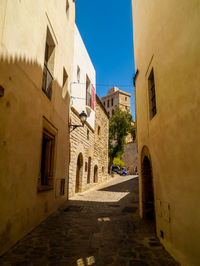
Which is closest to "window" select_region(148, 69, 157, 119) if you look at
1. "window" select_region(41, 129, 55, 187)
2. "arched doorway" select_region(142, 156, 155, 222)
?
"arched doorway" select_region(142, 156, 155, 222)

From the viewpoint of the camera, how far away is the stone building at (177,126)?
7.69ft

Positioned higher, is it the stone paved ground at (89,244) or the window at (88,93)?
the window at (88,93)

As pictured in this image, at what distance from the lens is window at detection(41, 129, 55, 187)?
5848 millimetres

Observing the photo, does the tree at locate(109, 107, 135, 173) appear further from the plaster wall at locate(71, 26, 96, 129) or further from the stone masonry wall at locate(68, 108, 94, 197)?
the plaster wall at locate(71, 26, 96, 129)

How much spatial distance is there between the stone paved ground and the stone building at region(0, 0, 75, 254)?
0.32 m

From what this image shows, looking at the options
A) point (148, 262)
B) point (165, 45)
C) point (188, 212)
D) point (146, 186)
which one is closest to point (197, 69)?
point (165, 45)

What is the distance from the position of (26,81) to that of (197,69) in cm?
315

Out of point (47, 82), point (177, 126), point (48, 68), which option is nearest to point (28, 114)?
point (47, 82)

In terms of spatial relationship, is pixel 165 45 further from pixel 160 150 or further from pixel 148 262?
pixel 148 262

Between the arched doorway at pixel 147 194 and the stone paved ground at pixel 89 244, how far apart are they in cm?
36

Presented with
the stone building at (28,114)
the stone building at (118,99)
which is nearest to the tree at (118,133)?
the stone building at (28,114)

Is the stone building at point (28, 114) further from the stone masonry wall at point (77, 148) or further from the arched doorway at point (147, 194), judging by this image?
the arched doorway at point (147, 194)

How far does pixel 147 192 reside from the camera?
5.48m

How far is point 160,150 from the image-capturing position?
12.3 feet
